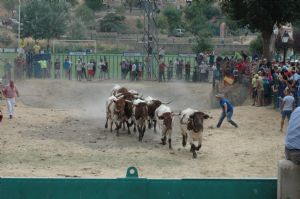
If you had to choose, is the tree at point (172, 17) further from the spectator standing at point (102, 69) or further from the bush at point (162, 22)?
the spectator standing at point (102, 69)

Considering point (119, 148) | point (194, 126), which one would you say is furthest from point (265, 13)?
point (119, 148)

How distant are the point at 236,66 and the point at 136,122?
13.9m

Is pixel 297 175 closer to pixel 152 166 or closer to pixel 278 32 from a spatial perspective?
pixel 152 166

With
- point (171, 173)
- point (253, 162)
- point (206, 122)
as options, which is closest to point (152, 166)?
point (171, 173)

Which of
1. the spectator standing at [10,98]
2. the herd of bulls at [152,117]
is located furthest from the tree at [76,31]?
the herd of bulls at [152,117]

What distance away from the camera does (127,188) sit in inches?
240

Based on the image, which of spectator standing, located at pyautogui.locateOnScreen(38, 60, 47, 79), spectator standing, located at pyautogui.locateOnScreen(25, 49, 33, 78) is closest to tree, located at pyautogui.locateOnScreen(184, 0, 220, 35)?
spectator standing, located at pyautogui.locateOnScreen(38, 60, 47, 79)

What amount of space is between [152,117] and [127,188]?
15993 millimetres

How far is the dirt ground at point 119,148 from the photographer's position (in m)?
15.6

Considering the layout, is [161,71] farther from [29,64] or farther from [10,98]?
[10,98]

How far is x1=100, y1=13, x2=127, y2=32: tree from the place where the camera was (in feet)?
273

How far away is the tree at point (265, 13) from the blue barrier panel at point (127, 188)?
90.1 feet

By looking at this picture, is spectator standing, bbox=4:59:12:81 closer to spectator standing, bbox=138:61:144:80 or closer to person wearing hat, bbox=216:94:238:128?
spectator standing, bbox=138:61:144:80

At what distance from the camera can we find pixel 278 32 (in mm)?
40719
